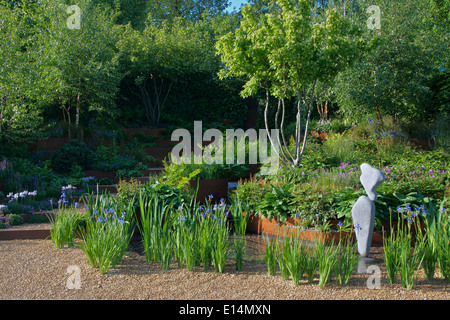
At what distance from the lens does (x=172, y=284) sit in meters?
3.58

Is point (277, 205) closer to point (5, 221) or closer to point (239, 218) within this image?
point (239, 218)

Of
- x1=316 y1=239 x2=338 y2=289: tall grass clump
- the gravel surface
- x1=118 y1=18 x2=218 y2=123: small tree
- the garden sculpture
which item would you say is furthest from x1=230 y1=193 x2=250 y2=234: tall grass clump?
x1=118 y1=18 x2=218 y2=123: small tree

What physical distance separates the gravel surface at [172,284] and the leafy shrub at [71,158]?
487 centimetres

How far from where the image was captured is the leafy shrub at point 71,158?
897 cm

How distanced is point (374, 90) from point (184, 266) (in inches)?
303

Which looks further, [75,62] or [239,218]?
[75,62]

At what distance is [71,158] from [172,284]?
6.25 m

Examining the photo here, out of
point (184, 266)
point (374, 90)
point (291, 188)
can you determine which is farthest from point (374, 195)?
point (374, 90)

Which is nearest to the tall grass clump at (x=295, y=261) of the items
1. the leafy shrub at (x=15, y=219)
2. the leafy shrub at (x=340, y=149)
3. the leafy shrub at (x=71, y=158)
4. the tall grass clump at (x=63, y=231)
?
the tall grass clump at (x=63, y=231)

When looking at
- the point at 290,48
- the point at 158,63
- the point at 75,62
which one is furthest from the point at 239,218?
the point at 158,63

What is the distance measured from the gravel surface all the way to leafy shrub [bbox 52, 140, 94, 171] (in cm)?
487

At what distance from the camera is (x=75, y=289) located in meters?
3.47

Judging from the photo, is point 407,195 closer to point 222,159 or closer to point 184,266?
point 184,266

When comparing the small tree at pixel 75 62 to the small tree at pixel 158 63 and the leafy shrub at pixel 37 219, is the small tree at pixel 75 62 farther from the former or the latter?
the leafy shrub at pixel 37 219
